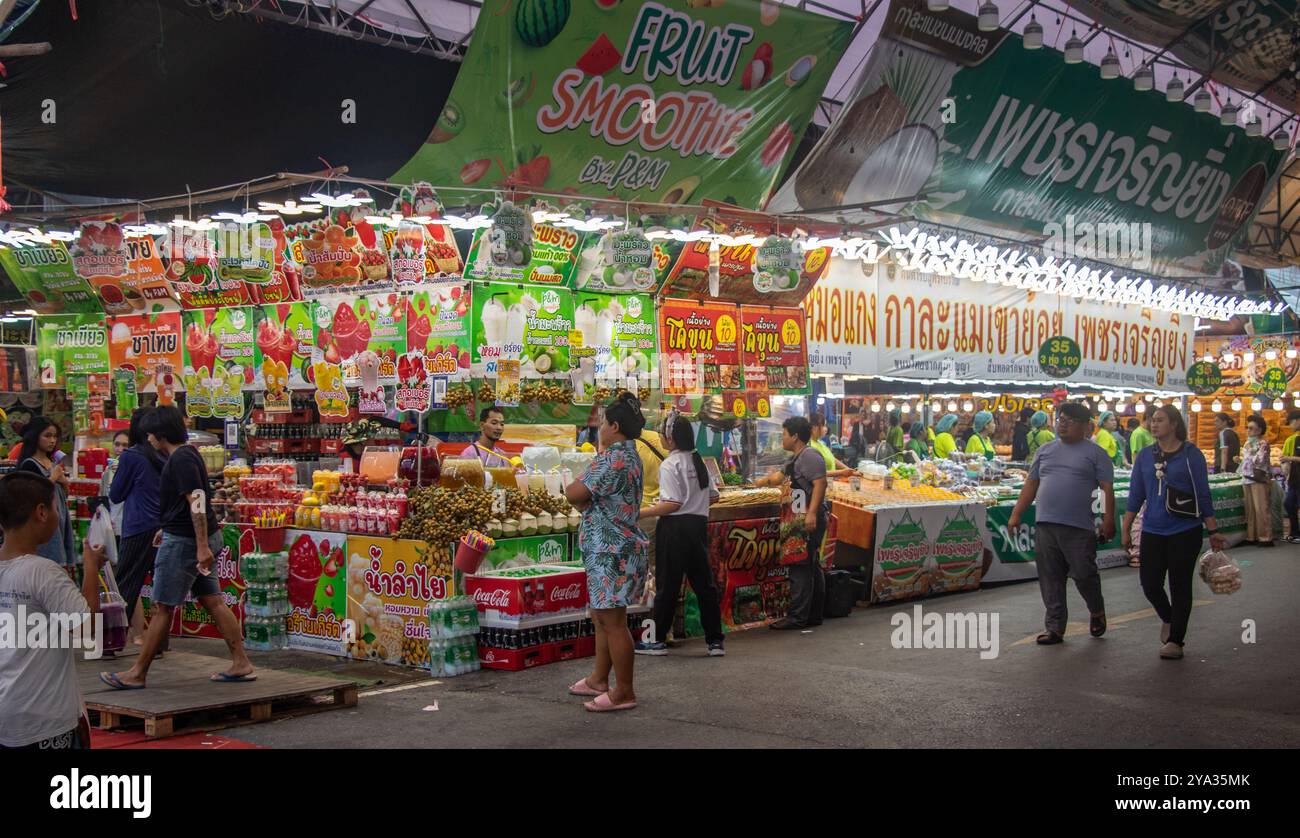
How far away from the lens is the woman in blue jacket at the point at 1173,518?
28.8 ft

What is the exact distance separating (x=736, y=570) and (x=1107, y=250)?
1220 centimetres

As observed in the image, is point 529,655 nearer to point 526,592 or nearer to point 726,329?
point 526,592

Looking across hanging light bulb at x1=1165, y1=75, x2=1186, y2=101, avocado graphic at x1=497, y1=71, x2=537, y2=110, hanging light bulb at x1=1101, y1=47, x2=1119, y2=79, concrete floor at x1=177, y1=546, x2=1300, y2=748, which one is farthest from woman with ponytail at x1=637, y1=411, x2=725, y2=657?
hanging light bulb at x1=1165, y1=75, x2=1186, y2=101

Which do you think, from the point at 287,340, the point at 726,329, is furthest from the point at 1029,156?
the point at 287,340

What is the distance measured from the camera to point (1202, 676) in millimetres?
8117

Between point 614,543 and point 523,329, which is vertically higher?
point 523,329

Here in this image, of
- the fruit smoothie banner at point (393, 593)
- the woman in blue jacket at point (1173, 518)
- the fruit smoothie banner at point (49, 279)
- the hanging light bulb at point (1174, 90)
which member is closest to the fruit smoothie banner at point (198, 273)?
the fruit smoothie banner at point (49, 279)

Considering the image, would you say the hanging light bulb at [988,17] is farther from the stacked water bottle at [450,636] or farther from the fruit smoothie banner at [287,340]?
the stacked water bottle at [450,636]

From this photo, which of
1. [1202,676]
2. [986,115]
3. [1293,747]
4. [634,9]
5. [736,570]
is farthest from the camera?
[986,115]

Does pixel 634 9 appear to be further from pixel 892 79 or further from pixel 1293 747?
pixel 1293 747

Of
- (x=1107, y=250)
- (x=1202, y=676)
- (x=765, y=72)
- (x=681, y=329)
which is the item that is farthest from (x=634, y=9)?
(x=1107, y=250)

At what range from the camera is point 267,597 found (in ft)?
32.1

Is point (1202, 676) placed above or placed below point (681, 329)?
below

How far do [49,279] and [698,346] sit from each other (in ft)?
24.9
